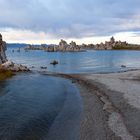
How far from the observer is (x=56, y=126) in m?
26.5

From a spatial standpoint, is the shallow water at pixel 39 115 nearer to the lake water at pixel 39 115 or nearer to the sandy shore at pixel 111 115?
the lake water at pixel 39 115

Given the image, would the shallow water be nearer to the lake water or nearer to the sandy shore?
the lake water

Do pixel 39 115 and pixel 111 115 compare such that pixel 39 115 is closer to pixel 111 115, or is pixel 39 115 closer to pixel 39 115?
pixel 39 115

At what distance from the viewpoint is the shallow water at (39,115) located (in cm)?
2425

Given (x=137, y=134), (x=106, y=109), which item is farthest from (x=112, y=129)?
(x=106, y=109)

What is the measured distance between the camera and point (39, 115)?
30609mm

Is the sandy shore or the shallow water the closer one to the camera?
the sandy shore

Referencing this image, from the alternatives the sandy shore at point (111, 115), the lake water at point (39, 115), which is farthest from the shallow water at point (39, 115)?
the sandy shore at point (111, 115)

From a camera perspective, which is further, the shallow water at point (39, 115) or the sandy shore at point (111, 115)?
the shallow water at point (39, 115)

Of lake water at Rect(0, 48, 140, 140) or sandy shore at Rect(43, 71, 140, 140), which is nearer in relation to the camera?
sandy shore at Rect(43, 71, 140, 140)

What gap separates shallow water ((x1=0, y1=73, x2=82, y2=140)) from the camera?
24.2 metres

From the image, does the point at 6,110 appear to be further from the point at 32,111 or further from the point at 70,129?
the point at 70,129

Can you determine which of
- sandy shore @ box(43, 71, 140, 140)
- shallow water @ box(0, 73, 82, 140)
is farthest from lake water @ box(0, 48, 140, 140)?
sandy shore @ box(43, 71, 140, 140)

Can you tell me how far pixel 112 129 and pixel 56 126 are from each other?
5.20 m
